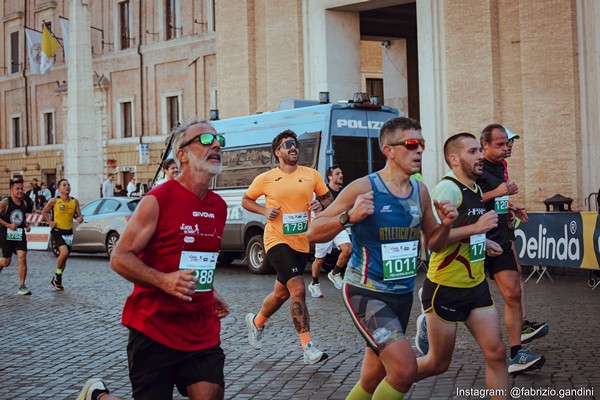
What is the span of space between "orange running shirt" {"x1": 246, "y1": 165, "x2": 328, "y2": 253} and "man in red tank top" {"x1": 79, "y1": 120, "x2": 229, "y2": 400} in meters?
4.33

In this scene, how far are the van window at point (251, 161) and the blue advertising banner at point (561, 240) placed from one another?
401cm

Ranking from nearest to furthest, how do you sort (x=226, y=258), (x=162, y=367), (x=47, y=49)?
1. (x=162, y=367)
2. (x=226, y=258)
3. (x=47, y=49)

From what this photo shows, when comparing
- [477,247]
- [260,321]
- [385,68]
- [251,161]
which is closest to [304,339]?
[260,321]

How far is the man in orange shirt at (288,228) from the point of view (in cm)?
916

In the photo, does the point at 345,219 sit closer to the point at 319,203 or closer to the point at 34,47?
the point at 319,203

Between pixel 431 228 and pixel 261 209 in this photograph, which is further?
pixel 261 209

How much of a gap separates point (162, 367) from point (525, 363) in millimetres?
3915

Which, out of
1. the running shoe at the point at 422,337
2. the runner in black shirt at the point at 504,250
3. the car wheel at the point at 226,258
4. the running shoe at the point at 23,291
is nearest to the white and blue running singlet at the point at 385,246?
the running shoe at the point at 422,337

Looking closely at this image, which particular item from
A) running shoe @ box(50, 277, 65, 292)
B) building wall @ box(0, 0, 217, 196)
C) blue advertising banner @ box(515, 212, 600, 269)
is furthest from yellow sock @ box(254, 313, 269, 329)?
building wall @ box(0, 0, 217, 196)

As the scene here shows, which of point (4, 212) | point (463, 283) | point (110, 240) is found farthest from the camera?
point (110, 240)

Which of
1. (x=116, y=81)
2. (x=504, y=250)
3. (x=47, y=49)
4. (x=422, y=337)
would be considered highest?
(x=47, y=49)

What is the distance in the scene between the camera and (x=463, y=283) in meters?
6.38

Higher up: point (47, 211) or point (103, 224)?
point (47, 211)

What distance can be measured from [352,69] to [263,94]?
11.1ft
